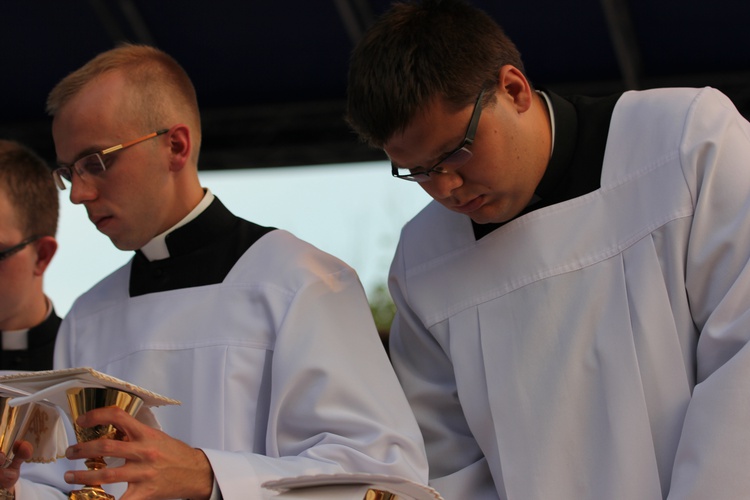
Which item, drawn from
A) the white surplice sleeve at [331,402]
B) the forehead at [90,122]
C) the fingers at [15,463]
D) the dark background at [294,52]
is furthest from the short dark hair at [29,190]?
the dark background at [294,52]

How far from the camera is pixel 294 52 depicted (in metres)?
6.28

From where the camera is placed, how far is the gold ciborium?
8.63ft

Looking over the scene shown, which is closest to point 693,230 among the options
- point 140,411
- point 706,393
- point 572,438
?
point 706,393

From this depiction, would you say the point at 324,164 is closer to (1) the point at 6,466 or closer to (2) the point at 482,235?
(2) the point at 482,235

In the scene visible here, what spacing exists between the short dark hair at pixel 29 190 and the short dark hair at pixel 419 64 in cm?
152

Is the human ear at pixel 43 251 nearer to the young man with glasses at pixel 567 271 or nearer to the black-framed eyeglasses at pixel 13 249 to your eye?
the black-framed eyeglasses at pixel 13 249

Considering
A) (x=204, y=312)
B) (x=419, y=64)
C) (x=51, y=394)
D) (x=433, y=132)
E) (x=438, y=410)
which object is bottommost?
(x=438, y=410)

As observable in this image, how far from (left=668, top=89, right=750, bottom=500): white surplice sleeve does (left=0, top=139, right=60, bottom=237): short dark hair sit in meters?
2.28

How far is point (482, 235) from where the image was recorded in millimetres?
3408

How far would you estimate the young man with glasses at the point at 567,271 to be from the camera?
293 centimetres

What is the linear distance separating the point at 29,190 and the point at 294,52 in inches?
93.2

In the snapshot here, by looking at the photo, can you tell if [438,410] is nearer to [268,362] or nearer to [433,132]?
[268,362]

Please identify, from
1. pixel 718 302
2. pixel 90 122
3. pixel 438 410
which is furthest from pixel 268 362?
pixel 718 302

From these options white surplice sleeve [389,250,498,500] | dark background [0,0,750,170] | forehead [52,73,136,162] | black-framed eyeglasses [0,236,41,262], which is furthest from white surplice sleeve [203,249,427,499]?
dark background [0,0,750,170]
